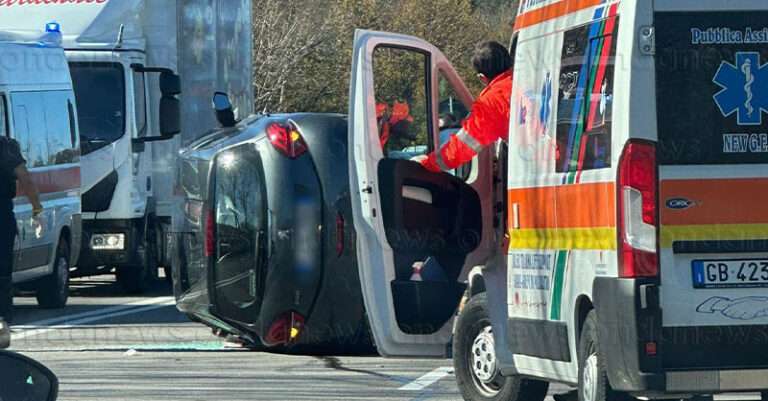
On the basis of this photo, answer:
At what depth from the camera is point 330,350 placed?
11.7 meters

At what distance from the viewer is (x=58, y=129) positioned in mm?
18281

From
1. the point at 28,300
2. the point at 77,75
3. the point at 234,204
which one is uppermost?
the point at 77,75

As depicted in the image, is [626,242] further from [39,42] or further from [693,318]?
[39,42]

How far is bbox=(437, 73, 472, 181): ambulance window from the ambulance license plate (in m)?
2.69

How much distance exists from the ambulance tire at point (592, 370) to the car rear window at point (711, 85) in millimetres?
878

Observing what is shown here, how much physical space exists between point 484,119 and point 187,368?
379 cm

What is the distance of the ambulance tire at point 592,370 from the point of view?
7.50 metres

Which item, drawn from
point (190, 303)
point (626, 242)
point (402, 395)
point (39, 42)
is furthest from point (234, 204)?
point (39, 42)

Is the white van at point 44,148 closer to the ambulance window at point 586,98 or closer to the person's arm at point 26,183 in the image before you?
the person's arm at point 26,183

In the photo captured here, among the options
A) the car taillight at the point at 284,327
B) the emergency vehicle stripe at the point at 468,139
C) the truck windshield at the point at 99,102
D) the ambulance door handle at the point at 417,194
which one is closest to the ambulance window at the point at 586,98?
the emergency vehicle stripe at the point at 468,139

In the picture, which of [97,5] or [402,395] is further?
[97,5]

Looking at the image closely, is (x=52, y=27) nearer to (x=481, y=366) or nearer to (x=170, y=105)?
(x=170, y=105)

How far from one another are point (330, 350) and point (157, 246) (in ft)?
30.9

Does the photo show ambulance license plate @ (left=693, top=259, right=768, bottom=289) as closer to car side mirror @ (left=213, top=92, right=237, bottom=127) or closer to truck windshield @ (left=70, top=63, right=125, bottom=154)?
car side mirror @ (left=213, top=92, right=237, bottom=127)
